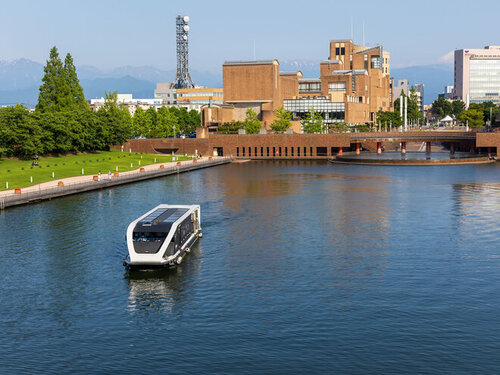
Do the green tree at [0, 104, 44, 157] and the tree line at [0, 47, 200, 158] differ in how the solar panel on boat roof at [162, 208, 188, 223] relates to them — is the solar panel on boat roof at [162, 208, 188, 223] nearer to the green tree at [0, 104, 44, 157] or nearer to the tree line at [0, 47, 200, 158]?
the tree line at [0, 47, 200, 158]

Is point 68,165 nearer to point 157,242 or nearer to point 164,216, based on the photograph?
point 164,216

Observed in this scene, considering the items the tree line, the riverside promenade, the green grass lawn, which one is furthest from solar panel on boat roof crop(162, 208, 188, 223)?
the tree line

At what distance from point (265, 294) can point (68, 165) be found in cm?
10824

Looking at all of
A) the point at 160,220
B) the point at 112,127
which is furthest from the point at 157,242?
the point at 112,127

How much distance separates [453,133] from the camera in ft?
630

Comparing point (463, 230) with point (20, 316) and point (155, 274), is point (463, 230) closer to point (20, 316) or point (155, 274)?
point (155, 274)

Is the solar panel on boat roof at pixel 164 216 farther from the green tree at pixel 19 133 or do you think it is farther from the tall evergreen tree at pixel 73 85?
the tall evergreen tree at pixel 73 85

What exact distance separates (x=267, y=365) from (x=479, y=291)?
2073cm

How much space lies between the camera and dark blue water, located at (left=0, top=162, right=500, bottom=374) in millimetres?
34656

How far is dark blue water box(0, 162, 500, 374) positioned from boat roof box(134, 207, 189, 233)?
3919mm

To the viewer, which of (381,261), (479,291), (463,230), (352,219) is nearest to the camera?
(479,291)

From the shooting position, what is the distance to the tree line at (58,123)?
14121 centimetres

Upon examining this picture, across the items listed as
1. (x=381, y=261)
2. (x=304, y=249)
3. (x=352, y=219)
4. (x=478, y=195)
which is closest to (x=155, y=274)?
(x=304, y=249)

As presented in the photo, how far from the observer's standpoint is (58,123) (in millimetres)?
154750
